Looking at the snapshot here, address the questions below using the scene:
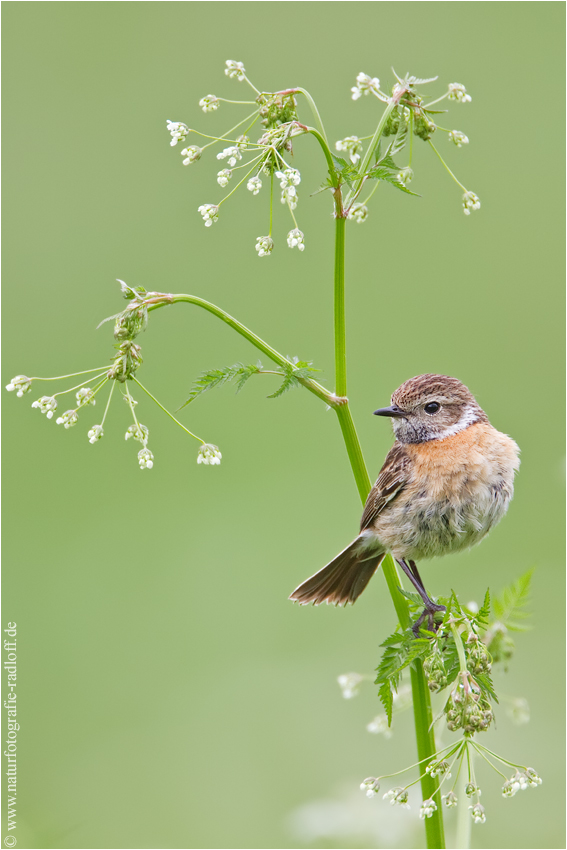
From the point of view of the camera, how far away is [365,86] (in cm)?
225

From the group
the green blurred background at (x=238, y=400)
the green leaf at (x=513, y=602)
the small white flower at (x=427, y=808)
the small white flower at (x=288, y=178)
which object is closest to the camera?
the small white flower at (x=427, y=808)

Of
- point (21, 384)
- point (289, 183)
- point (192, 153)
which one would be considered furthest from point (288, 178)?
point (21, 384)

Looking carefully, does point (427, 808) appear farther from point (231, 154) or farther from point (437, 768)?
point (231, 154)

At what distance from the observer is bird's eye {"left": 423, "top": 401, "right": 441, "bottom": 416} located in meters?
3.48

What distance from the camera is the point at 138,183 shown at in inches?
384

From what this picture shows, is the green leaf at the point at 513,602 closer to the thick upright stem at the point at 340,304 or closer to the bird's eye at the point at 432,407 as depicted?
the thick upright stem at the point at 340,304

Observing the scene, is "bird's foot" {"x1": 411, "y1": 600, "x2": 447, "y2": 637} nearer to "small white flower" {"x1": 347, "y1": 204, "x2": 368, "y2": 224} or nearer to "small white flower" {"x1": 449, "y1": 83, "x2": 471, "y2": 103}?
"small white flower" {"x1": 347, "y1": 204, "x2": 368, "y2": 224}

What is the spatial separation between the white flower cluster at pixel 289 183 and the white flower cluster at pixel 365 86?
0.38 m

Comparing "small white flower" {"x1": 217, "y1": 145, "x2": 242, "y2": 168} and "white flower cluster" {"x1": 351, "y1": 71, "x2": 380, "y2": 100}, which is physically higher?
"white flower cluster" {"x1": 351, "y1": 71, "x2": 380, "y2": 100}

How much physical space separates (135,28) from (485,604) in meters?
10.5

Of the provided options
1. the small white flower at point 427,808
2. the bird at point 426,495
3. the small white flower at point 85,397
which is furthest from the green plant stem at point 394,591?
the bird at point 426,495

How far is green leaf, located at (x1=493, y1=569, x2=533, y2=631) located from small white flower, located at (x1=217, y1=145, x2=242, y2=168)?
1.43 m

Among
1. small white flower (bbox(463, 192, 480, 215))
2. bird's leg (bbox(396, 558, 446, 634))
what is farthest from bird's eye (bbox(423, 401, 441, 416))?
small white flower (bbox(463, 192, 480, 215))

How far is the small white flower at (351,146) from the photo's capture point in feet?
7.82
